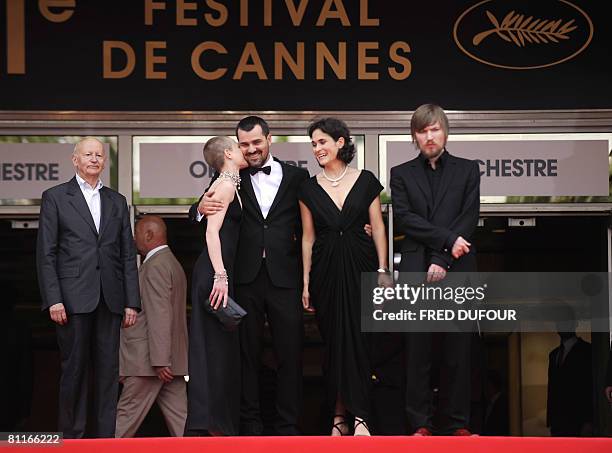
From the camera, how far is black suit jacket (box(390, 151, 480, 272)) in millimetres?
7254

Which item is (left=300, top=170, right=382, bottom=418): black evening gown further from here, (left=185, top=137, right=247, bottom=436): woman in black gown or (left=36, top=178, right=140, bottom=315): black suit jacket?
(left=36, top=178, right=140, bottom=315): black suit jacket

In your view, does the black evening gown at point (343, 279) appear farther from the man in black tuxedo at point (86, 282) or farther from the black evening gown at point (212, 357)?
the man in black tuxedo at point (86, 282)

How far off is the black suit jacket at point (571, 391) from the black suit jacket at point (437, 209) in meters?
2.30

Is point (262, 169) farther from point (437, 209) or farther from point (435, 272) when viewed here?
point (435, 272)

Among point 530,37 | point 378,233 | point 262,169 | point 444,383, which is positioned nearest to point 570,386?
point 444,383

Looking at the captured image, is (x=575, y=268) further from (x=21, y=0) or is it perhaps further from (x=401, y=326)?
(x=21, y=0)

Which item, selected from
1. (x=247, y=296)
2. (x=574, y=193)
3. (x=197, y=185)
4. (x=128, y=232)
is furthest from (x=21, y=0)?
(x=574, y=193)

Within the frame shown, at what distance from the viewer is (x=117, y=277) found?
24.8ft

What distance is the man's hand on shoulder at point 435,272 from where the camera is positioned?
7.21 metres

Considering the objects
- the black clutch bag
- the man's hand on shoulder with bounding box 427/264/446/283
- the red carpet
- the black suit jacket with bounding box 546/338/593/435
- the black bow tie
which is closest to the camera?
the red carpet

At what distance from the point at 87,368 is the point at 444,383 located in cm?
197

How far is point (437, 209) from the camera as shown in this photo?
7.30 meters

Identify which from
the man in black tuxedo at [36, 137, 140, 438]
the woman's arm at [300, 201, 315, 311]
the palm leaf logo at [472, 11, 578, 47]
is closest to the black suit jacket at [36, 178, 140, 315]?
the man in black tuxedo at [36, 137, 140, 438]

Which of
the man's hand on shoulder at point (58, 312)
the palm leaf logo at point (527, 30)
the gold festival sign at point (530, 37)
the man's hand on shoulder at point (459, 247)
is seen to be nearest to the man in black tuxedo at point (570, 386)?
the gold festival sign at point (530, 37)
